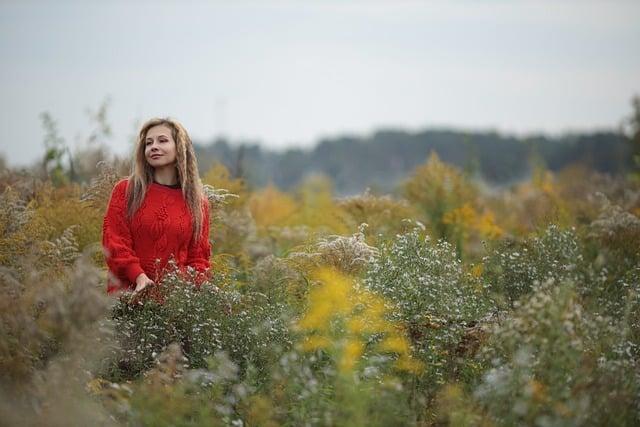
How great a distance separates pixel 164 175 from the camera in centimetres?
572

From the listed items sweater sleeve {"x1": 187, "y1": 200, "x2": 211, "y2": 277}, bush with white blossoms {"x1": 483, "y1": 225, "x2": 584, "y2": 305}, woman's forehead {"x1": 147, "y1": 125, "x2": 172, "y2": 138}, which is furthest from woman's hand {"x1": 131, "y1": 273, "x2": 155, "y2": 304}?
bush with white blossoms {"x1": 483, "y1": 225, "x2": 584, "y2": 305}

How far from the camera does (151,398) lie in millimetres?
3777

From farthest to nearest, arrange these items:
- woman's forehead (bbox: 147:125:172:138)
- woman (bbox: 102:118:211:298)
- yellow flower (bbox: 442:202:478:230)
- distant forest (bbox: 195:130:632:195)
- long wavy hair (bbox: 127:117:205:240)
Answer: distant forest (bbox: 195:130:632:195), yellow flower (bbox: 442:202:478:230), woman's forehead (bbox: 147:125:172:138), long wavy hair (bbox: 127:117:205:240), woman (bbox: 102:118:211:298)

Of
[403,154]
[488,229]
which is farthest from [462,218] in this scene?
[403,154]

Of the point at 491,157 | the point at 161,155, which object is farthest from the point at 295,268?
the point at 491,157

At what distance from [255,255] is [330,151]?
273ft

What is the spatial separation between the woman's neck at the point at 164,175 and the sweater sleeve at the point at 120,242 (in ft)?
0.88

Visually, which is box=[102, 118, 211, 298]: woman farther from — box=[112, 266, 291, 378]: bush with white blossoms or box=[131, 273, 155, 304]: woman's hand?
box=[112, 266, 291, 378]: bush with white blossoms

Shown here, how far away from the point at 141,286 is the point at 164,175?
1056 millimetres

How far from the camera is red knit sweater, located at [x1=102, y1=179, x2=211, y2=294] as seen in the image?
17.5 ft

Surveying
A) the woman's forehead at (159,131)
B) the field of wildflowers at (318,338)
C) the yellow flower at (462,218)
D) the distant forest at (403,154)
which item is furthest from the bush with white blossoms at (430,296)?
the distant forest at (403,154)

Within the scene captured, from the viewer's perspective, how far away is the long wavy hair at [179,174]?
5.52 metres

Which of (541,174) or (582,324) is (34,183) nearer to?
(582,324)

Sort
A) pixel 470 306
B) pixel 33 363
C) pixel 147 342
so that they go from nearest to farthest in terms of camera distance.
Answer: pixel 33 363
pixel 147 342
pixel 470 306
